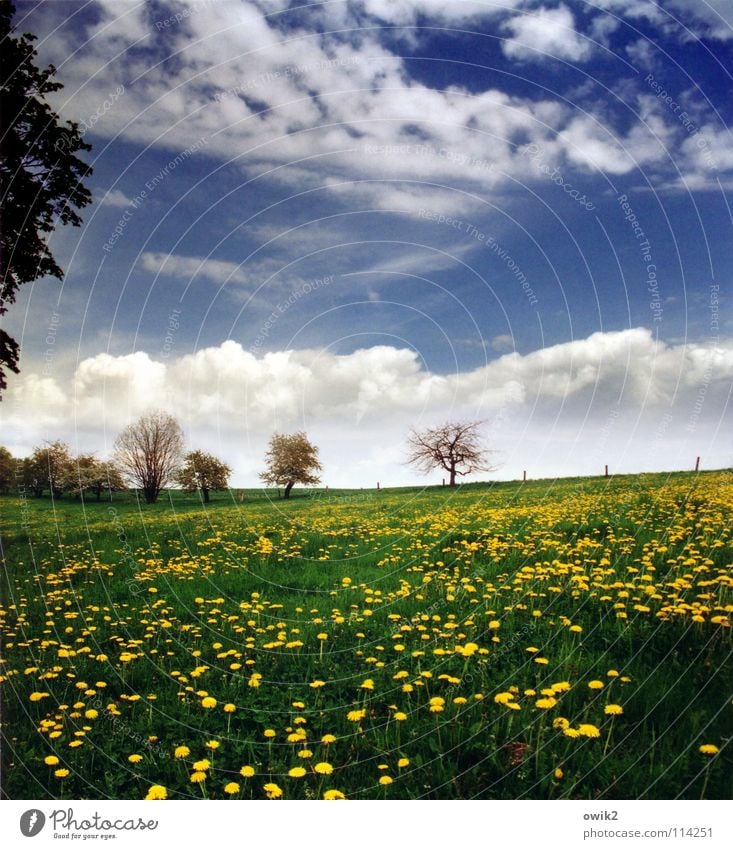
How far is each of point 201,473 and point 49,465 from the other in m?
10.5

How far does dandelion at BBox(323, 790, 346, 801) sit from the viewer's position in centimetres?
337

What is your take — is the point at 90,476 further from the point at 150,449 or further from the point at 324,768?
the point at 324,768

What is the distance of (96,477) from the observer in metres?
12.6

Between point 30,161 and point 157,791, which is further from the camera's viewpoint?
point 30,161

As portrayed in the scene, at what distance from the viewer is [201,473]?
16.6m

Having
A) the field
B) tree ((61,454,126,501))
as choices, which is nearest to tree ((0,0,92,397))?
the field

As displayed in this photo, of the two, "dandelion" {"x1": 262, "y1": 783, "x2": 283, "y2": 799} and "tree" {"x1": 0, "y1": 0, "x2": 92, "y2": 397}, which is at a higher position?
"tree" {"x1": 0, "y1": 0, "x2": 92, "y2": 397}

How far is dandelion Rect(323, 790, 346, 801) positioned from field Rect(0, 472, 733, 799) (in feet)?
0.09

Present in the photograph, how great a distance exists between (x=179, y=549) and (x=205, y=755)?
733 centimetres

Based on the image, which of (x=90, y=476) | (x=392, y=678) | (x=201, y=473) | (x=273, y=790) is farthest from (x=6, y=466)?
(x=201, y=473)

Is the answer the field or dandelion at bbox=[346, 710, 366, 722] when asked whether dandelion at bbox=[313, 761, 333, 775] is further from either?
dandelion at bbox=[346, 710, 366, 722]
